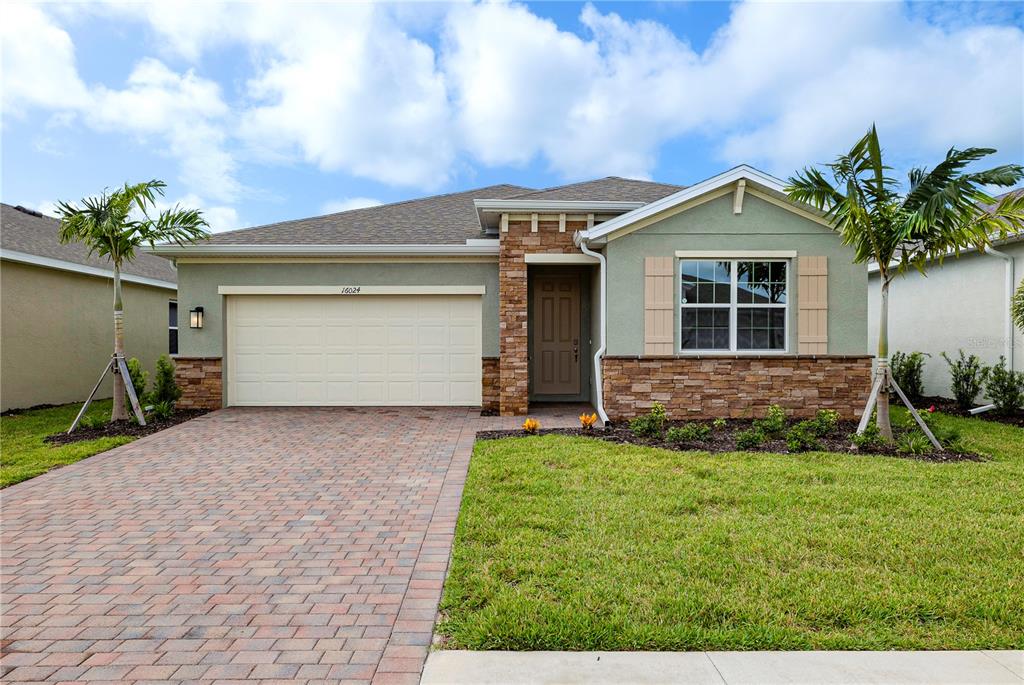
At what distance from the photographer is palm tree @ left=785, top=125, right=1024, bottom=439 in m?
6.93

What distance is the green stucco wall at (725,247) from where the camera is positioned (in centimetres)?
948

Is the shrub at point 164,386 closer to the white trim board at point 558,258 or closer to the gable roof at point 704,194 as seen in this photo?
the white trim board at point 558,258

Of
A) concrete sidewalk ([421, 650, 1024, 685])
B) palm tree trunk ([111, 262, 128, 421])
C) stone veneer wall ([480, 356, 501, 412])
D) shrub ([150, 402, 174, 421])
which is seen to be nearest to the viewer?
concrete sidewalk ([421, 650, 1024, 685])

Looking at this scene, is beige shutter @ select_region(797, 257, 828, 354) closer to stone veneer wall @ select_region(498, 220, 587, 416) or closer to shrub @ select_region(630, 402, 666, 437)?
shrub @ select_region(630, 402, 666, 437)

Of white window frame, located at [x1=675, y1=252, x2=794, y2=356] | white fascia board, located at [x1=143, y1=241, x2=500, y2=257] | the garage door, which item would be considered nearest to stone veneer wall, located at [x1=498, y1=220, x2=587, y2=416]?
white fascia board, located at [x1=143, y1=241, x2=500, y2=257]

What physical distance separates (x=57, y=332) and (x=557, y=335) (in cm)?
1055

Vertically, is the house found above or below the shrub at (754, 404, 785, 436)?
above

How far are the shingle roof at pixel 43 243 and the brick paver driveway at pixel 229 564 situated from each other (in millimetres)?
6907

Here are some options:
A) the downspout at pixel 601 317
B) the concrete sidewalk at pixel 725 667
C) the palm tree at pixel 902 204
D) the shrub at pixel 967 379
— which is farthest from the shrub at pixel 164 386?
the shrub at pixel 967 379

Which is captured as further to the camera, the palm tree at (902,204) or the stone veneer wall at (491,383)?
the stone veneer wall at (491,383)

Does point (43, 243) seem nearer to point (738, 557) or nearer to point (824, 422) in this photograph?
point (738, 557)

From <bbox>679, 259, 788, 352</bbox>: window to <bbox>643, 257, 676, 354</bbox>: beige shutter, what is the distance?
0.26 m

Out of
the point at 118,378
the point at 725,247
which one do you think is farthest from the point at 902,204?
the point at 118,378

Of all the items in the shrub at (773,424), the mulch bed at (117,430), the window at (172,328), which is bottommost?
the mulch bed at (117,430)
